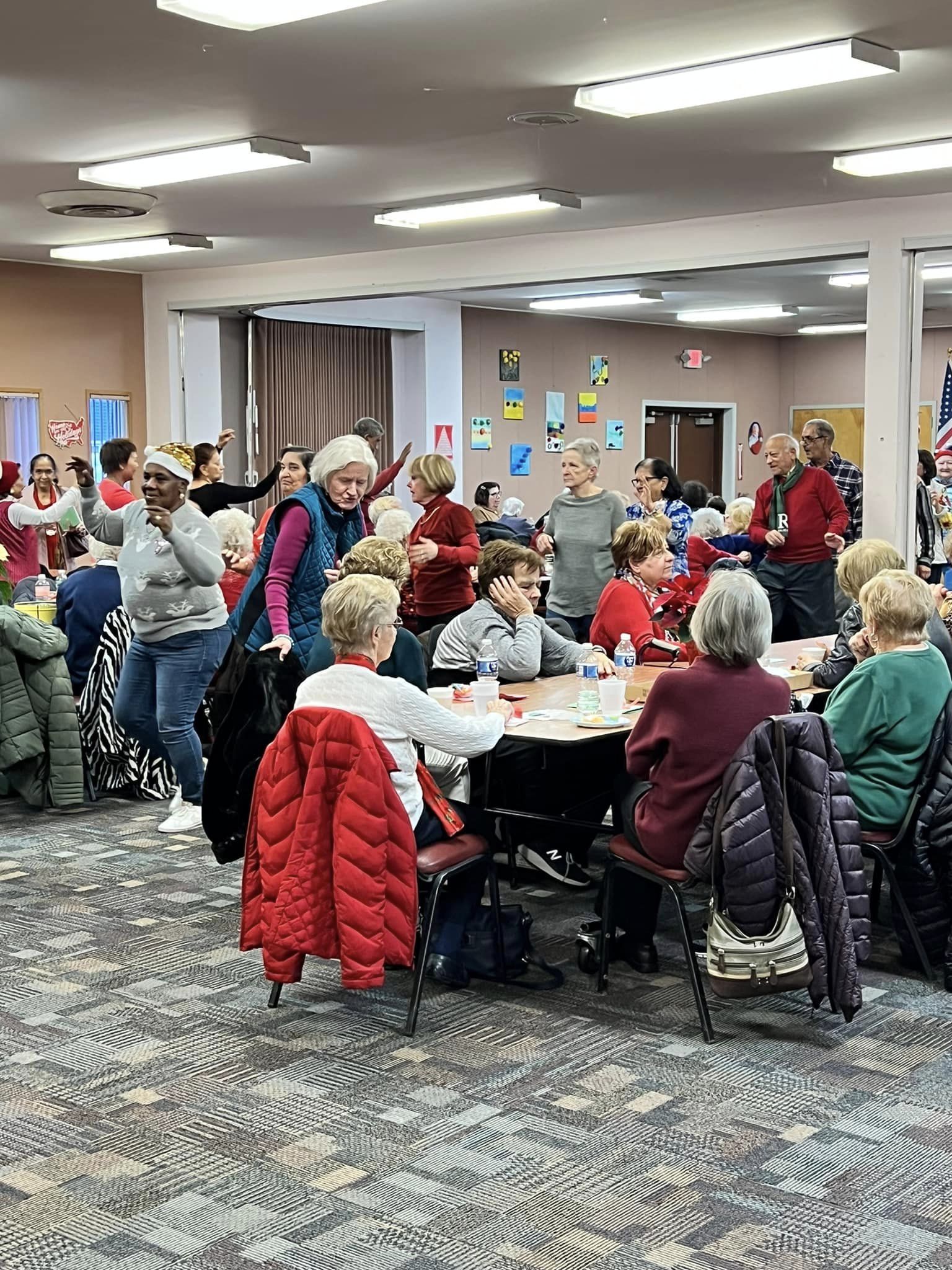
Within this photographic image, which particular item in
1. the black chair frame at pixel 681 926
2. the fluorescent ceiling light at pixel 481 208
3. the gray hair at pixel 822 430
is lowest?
the black chair frame at pixel 681 926

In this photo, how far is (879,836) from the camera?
13.9 ft

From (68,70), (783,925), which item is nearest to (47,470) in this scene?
(68,70)

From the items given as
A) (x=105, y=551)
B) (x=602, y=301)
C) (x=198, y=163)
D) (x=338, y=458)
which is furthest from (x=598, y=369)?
(x=338, y=458)

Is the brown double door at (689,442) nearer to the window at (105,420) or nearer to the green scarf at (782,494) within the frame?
the window at (105,420)

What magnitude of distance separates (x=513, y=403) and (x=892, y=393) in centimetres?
719

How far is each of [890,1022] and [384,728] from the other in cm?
156

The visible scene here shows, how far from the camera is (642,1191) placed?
9.88 feet

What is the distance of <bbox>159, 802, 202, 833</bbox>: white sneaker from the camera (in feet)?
20.4

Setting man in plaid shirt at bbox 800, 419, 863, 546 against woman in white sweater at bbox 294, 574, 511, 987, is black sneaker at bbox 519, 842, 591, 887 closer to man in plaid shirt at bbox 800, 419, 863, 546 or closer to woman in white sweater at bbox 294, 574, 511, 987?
woman in white sweater at bbox 294, 574, 511, 987

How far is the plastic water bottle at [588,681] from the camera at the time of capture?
→ 4.57m

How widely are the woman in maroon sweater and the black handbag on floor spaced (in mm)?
601

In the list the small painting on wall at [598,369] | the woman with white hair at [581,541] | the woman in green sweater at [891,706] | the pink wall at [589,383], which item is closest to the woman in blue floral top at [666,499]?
A: the woman with white hair at [581,541]

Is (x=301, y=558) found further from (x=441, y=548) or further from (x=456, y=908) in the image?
(x=441, y=548)

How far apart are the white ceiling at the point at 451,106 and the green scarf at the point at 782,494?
144 cm
